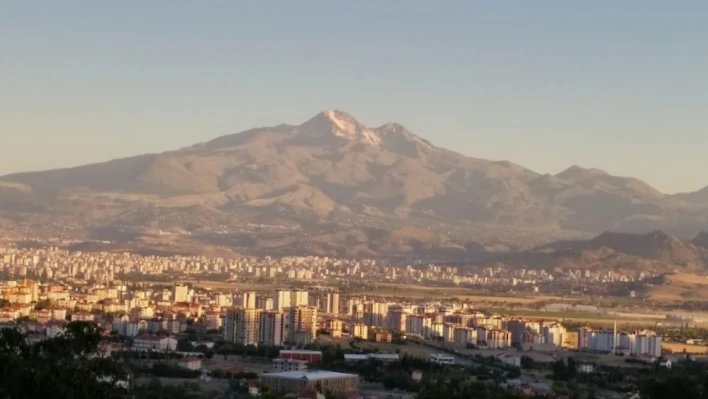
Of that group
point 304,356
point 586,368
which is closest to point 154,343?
point 304,356

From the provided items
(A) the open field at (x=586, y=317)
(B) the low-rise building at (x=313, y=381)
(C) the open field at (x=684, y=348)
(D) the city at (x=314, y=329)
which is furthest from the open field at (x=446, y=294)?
(B) the low-rise building at (x=313, y=381)

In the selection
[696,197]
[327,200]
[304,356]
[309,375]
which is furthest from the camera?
[696,197]

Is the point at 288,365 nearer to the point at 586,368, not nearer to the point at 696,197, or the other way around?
the point at 586,368

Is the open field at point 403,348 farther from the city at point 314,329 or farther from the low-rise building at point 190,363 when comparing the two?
the low-rise building at point 190,363

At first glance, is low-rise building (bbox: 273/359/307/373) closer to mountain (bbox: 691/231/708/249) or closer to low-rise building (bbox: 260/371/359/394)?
low-rise building (bbox: 260/371/359/394)

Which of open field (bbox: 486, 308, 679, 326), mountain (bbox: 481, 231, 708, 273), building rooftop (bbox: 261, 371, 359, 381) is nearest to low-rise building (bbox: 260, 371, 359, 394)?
building rooftop (bbox: 261, 371, 359, 381)

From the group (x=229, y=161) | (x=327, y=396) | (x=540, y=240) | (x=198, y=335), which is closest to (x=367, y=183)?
(x=229, y=161)

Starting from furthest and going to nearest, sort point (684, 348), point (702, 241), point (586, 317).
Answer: point (702, 241)
point (586, 317)
point (684, 348)
